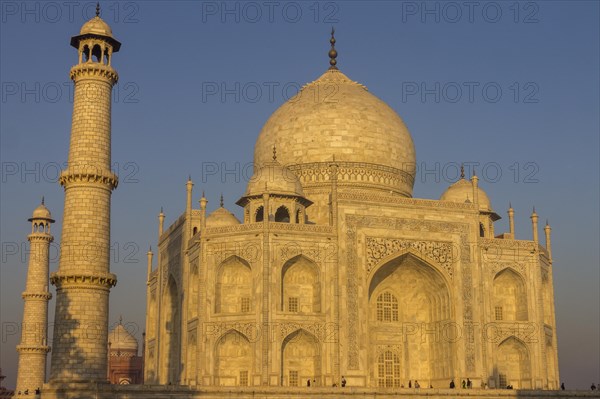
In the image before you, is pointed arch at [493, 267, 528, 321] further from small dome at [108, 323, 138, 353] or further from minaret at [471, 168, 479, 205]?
small dome at [108, 323, 138, 353]

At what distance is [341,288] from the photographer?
3041 centimetres

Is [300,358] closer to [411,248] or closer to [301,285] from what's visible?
[301,285]

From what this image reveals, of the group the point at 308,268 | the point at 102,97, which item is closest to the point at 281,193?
the point at 308,268

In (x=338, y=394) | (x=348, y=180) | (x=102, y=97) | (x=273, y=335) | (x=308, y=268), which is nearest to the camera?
(x=102, y=97)

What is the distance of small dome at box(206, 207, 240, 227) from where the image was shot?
34188 mm

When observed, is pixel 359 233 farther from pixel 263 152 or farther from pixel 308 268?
pixel 263 152

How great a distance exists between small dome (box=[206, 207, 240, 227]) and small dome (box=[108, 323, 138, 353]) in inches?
834

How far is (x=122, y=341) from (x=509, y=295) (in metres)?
27.6

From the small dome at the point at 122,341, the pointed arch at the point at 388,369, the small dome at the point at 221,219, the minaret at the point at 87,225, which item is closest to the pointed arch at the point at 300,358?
the pointed arch at the point at 388,369

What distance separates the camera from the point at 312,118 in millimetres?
37562

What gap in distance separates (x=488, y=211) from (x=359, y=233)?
7767mm

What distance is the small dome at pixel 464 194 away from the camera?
120 ft

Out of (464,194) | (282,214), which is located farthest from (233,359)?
(464,194)

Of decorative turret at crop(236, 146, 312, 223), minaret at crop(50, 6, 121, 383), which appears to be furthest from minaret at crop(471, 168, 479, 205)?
minaret at crop(50, 6, 121, 383)
